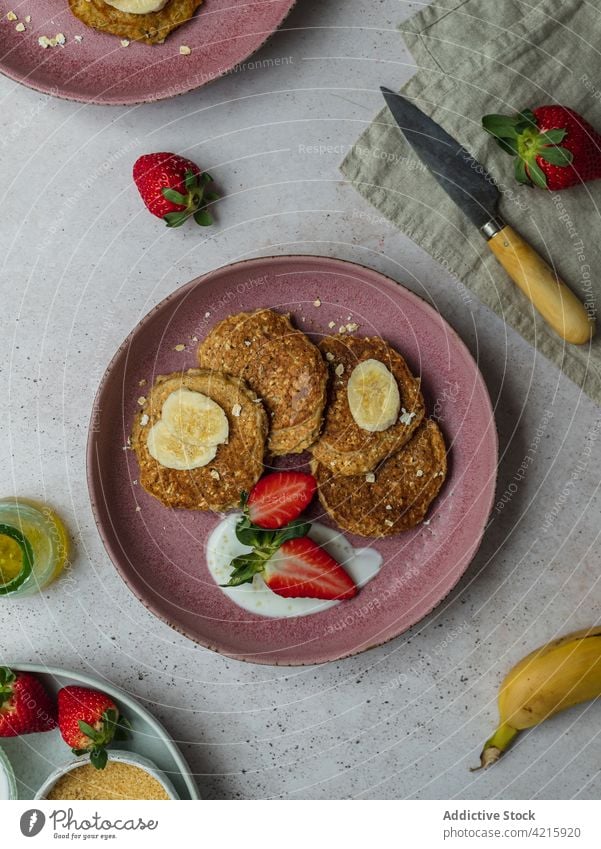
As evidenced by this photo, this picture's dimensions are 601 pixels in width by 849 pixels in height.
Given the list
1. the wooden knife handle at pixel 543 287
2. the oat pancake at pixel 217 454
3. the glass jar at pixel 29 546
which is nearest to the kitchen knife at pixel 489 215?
the wooden knife handle at pixel 543 287

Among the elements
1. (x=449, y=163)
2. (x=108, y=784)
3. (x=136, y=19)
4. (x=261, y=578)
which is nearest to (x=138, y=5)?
(x=136, y=19)

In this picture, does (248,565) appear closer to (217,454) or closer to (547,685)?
(217,454)

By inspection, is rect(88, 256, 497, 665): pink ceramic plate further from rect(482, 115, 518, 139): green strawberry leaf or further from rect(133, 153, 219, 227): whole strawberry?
rect(482, 115, 518, 139): green strawberry leaf

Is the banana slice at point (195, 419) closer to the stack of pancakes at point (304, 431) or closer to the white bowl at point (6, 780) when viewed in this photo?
the stack of pancakes at point (304, 431)

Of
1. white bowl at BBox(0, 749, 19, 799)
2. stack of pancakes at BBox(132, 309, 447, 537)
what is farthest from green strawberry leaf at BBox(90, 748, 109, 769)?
stack of pancakes at BBox(132, 309, 447, 537)

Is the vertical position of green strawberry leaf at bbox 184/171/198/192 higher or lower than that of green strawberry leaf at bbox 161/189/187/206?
higher
